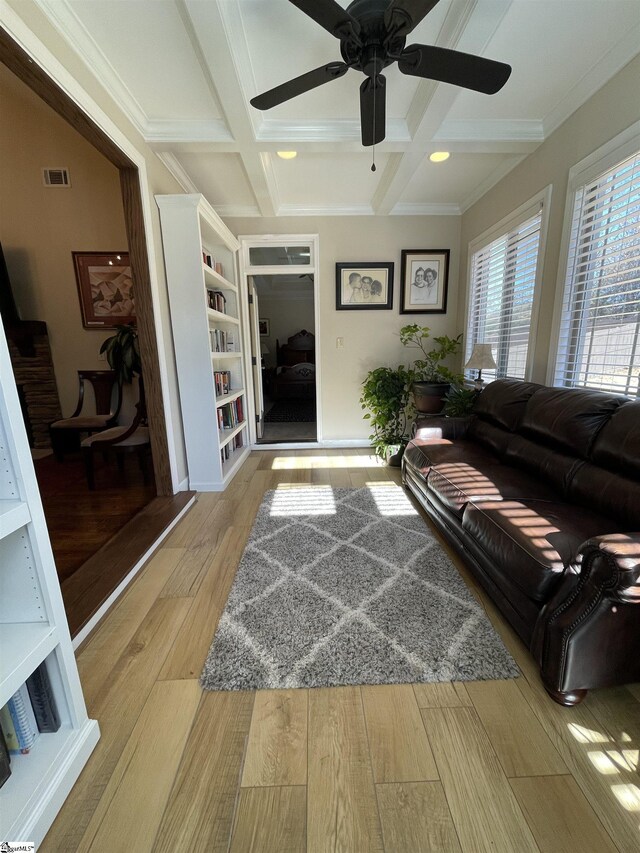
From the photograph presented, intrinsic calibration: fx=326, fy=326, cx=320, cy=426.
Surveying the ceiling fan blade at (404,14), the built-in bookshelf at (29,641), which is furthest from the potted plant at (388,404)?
the built-in bookshelf at (29,641)

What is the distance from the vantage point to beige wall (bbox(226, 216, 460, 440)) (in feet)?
11.7

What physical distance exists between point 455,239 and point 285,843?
4.51 metres

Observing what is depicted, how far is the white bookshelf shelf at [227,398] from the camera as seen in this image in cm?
294

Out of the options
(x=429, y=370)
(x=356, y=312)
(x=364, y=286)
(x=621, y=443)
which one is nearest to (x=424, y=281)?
(x=364, y=286)

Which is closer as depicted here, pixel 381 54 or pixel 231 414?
pixel 381 54

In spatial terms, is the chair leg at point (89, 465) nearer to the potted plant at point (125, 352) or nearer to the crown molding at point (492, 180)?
the potted plant at point (125, 352)

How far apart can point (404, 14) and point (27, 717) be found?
259 cm

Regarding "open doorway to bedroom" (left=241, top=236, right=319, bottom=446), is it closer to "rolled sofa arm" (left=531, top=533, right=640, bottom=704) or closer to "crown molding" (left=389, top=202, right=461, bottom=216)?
"crown molding" (left=389, top=202, right=461, bottom=216)

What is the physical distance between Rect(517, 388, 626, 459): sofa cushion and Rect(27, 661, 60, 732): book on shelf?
7.57ft

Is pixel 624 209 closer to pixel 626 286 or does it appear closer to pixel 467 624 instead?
pixel 626 286

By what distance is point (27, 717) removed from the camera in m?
0.88

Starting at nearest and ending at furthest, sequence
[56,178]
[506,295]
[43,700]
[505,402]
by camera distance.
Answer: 1. [43,700]
2. [505,402]
3. [506,295]
4. [56,178]

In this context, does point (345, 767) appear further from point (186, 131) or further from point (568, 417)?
point (186, 131)

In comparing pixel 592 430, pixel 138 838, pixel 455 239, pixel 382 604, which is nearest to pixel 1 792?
pixel 138 838
